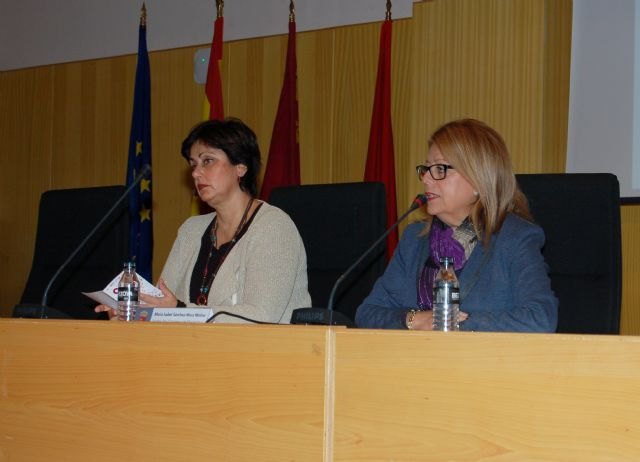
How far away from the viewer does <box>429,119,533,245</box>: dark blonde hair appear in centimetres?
245

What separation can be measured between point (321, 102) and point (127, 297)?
248cm

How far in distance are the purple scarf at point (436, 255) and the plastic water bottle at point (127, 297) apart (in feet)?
2.59

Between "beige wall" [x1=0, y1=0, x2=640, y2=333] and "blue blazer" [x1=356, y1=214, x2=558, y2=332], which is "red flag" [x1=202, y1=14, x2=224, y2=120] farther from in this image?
"blue blazer" [x1=356, y1=214, x2=558, y2=332]

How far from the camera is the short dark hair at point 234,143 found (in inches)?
121

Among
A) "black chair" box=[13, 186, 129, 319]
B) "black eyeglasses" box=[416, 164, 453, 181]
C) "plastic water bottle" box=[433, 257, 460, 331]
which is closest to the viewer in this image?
"plastic water bottle" box=[433, 257, 460, 331]

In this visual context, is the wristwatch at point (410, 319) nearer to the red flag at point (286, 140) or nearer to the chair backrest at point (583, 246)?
the chair backrest at point (583, 246)

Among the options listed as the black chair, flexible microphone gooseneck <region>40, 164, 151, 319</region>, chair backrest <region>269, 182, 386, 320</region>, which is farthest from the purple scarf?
the black chair

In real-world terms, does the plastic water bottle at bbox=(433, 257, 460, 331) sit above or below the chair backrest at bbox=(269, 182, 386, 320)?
below

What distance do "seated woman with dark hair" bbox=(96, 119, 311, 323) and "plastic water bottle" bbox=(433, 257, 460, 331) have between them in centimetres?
59

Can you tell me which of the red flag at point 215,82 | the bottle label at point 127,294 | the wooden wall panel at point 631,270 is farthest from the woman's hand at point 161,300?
the wooden wall panel at point 631,270

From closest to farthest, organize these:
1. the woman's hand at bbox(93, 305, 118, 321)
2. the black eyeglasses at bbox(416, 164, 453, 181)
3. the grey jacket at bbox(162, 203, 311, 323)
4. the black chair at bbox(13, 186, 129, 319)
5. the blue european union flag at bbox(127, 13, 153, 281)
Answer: the black eyeglasses at bbox(416, 164, 453, 181)
the woman's hand at bbox(93, 305, 118, 321)
the grey jacket at bbox(162, 203, 311, 323)
the black chair at bbox(13, 186, 129, 319)
the blue european union flag at bbox(127, 13, 153, 281)

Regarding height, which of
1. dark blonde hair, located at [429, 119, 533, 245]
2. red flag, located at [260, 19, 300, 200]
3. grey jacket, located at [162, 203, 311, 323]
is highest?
red flag, located at [260, 19, 300, 200]

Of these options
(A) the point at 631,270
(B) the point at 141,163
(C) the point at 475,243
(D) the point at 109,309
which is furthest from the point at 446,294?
(B) the point at 141,163

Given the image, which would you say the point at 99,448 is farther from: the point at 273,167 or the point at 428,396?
the point at 273,167
